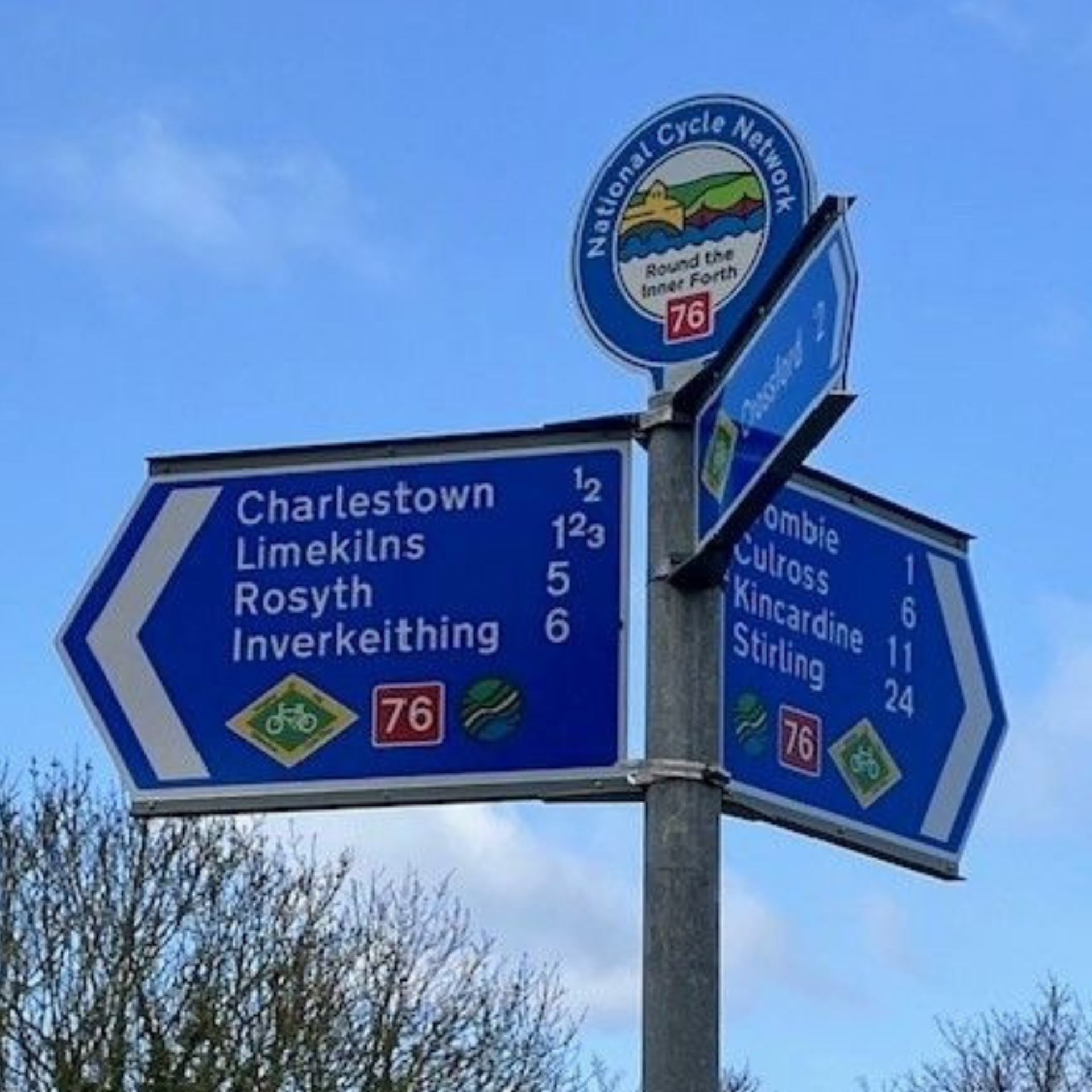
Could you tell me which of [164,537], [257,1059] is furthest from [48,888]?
[164,537]

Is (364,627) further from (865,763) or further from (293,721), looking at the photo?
(865,763)

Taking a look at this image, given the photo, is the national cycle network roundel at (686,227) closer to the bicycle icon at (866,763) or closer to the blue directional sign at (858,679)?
the blue directional sign at (858,679)

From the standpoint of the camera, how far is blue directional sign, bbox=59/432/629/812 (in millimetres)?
4250

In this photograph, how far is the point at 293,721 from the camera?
436cm

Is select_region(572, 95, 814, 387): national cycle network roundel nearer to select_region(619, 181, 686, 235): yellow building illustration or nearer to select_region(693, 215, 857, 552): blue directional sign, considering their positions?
select_region(619, 181, 686, 235): yellow building illustration

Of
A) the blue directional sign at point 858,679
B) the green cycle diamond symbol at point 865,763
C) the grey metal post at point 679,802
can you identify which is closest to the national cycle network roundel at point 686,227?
the grey metal post at point 679,802

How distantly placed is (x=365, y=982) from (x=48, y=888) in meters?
2.98

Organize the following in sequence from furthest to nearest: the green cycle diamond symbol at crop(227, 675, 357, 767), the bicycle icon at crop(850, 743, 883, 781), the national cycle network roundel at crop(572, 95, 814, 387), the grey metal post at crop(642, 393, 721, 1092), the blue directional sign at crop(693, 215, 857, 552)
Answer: the bicycle icon at crop(850, 743, 883, 781)
the green cycle diamond symbol at crop(227, 675, 357, 767)
the national cycle network roundel at crop(572, 95, 814, 387)
the grey metal post at crop(642, 393, 721, 1092)
the blue directional sign at crop(693, 215, 857, 552)

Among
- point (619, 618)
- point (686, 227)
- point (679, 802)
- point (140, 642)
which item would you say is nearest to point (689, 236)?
point (686, 227)

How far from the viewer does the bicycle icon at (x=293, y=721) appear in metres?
4.35

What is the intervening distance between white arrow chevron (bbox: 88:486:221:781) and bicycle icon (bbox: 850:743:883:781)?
41.0 inches

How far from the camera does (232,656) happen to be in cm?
445

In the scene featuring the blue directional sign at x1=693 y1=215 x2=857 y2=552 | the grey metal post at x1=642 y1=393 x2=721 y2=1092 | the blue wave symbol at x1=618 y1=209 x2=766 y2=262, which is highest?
the blue wave symbol at x1=618 y1=209 x2=766 y2=262

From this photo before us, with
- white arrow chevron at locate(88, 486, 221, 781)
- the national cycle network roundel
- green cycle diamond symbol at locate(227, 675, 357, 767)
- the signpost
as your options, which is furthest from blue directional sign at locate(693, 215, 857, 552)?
white arrow chevron at locate(88, 486, 221, 781)
